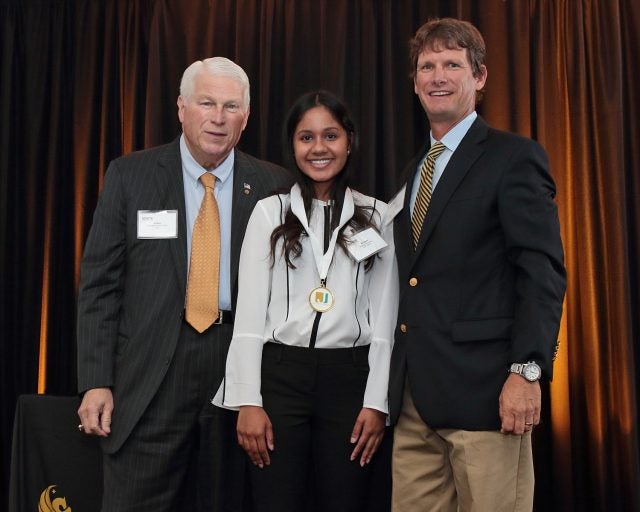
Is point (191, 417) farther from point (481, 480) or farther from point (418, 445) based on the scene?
Answer: point (481, 480)

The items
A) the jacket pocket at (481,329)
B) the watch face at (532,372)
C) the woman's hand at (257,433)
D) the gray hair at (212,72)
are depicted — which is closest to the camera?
the watch face at (532,372)

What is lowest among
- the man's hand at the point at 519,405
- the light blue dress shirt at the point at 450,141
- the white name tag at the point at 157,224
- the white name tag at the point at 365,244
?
the man's hand at the point at 519,405

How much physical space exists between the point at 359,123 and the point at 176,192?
1.21 meters

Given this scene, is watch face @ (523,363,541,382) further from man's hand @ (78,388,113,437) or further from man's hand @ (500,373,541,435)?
man's hand @ (78,388,113,437)

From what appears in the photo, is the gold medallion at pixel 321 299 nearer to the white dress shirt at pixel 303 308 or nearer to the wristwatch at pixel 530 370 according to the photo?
the white dress shirt at pixel 303 308

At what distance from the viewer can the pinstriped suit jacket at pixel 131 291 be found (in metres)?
2.28

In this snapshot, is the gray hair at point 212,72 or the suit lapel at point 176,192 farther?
the gray hair at point 212,72

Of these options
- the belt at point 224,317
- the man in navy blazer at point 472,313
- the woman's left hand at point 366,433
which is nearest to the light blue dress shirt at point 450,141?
the man in navy blazer at point 472,313

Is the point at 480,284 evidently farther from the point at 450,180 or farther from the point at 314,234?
the point at 314,234

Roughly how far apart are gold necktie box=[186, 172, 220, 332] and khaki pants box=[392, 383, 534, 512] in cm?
71

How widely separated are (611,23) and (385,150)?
117 centimetres

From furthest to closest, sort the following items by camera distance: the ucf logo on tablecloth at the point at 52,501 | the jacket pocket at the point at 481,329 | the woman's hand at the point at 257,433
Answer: the ucf logo on tablecloth at the point at 52,501 < the woman's hand at the point at 257,433 < the jacket pocket at the point at 481,329

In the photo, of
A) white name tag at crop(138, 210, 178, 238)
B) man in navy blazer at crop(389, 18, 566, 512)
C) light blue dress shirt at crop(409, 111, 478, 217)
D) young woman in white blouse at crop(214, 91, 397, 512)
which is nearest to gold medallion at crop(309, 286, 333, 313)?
young woman in white blouse at crop(214, 91, 397, 512)

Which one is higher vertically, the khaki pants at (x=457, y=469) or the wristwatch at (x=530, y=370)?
the wristwatch at (x=530, y=370)
